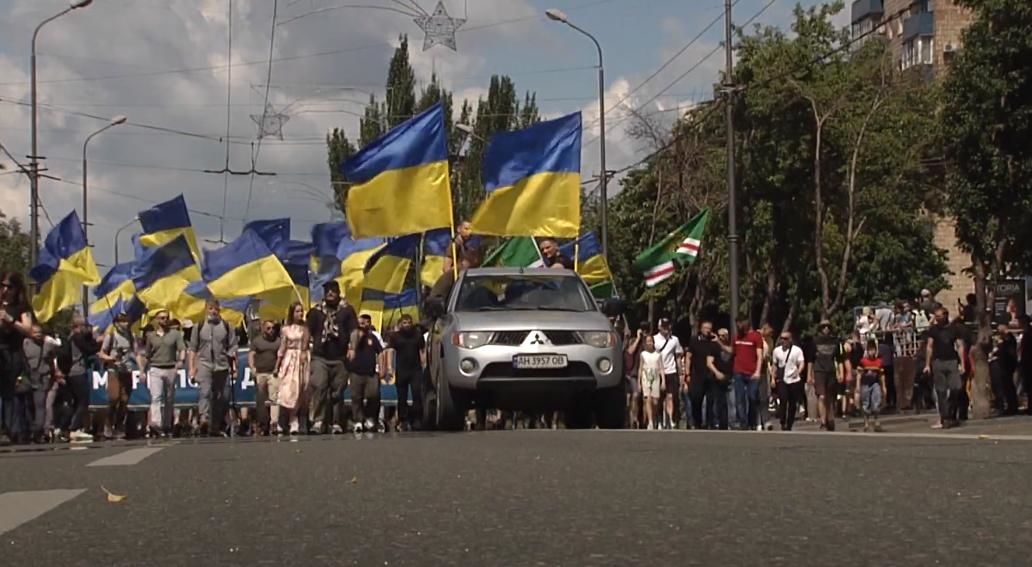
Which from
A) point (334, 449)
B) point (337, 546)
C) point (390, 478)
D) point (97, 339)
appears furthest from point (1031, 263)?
point (337, 546)

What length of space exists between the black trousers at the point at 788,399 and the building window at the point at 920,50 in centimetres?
5648

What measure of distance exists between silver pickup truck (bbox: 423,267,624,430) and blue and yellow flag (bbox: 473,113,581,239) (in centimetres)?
719

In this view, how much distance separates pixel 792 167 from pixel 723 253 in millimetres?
8652

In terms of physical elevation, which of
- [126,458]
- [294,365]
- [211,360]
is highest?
[211,360]

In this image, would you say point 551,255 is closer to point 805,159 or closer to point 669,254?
point 669,254

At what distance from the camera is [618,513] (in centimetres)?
732

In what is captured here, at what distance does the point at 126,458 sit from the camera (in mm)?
12914

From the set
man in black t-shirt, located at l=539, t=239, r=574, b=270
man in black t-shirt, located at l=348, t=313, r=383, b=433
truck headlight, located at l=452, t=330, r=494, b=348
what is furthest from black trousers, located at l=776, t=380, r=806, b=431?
truck headlight, located at l=452, t=330, r=494, b=348

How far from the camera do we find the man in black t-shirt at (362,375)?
22672 millimetres

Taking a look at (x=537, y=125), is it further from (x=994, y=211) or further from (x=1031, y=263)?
(x=1031, y=263)

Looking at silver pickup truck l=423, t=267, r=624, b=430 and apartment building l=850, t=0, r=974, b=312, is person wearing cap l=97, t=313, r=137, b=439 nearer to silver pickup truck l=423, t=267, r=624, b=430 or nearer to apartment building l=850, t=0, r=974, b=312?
silver pickup truck l=423, t=267, r=624, b=430

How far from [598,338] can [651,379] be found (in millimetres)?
10612

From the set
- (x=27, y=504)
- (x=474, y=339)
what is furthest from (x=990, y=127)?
(x=27, y=504)

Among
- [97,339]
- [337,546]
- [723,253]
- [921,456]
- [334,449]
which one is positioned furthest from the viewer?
[723,253]
